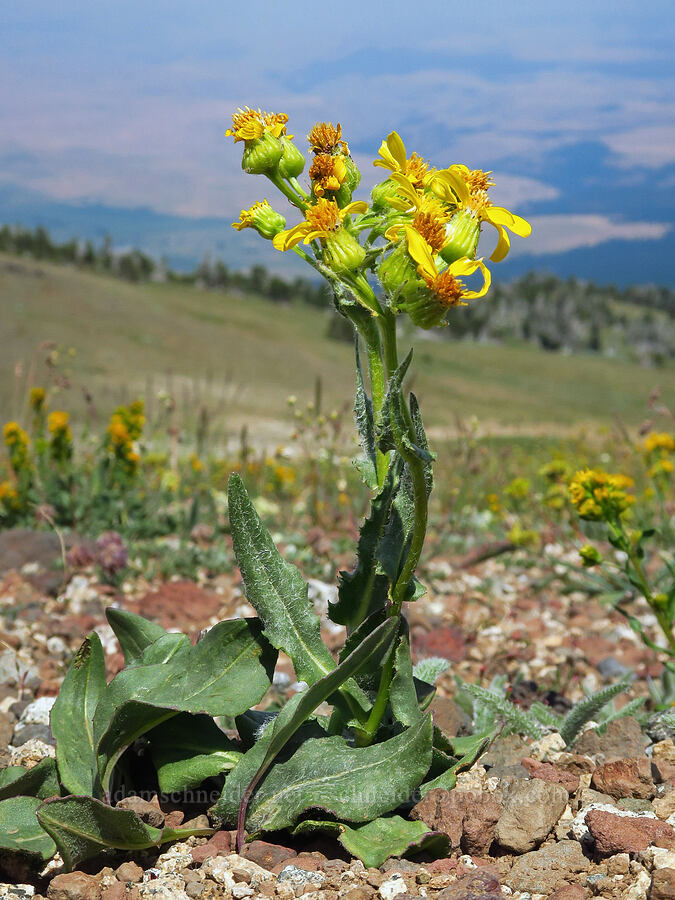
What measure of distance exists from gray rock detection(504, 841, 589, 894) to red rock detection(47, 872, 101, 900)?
937 millimetres

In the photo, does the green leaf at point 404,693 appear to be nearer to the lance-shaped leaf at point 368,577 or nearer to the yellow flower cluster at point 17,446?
the lance-shaped leaf at point 368,577

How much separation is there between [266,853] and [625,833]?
836 mm

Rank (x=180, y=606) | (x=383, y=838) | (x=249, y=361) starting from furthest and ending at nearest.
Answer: (x=249, y=361) → (x=180, y=606) → (x=383, y=838)

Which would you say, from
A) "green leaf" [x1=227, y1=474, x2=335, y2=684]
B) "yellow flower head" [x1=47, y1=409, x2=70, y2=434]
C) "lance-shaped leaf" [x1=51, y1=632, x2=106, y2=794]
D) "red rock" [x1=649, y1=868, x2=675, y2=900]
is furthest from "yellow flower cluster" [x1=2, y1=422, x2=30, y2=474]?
"red rock" [x1=649, y1=868, x2=675, y2=900]

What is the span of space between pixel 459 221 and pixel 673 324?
4207 inches

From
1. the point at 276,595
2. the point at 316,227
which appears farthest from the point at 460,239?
the point at 276,595

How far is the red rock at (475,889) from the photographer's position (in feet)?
5.37

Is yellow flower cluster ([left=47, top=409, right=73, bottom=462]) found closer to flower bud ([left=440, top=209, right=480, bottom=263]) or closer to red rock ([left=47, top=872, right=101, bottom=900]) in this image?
red rock ([left=47, top=872, right=101, bottom=900])

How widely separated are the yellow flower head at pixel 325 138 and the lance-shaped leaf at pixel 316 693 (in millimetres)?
1115

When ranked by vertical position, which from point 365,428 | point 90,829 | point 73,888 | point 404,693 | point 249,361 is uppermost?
point 365,428

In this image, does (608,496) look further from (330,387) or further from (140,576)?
(330,387)

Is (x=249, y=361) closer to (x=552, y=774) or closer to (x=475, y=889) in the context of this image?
(x=552, y=774)

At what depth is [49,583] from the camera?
13.3 ft

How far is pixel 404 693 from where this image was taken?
202 cm
